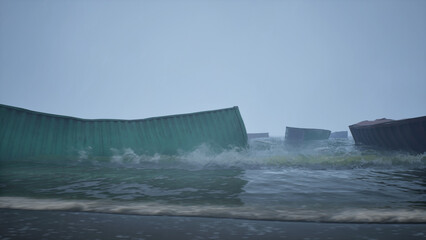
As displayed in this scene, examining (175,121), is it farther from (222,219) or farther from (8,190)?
(222,219)

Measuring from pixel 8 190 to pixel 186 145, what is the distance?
6.91 meters

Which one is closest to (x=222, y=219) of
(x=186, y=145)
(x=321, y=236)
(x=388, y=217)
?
(x=321, y=236)

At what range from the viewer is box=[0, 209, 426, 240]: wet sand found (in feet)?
5.90

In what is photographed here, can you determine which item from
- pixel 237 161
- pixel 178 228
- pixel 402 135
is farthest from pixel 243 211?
pixel 402 135

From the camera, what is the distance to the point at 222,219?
2.28m

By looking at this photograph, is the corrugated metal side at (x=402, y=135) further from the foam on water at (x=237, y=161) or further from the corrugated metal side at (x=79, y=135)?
the corrugated metal side at (x=79, y=135)

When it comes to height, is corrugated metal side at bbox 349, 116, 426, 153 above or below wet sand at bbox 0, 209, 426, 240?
above

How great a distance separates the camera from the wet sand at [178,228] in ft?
5.90

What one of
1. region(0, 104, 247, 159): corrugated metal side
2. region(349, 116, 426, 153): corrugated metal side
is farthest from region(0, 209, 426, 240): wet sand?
region(349, 116, 426, 153): corrugated metal side

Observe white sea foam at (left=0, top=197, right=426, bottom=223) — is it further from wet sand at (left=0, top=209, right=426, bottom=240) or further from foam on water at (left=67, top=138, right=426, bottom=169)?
foam on water at (left=67, top=138, right=426, bottom=169)

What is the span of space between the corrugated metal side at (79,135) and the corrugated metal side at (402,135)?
12.4m

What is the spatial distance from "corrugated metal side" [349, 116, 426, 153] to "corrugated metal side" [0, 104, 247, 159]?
12425mm

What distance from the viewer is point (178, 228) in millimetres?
1983

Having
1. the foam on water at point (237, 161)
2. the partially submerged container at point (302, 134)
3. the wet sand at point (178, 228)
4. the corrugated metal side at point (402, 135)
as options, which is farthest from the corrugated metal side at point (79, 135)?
the partially submerged container at point (302, 134)
